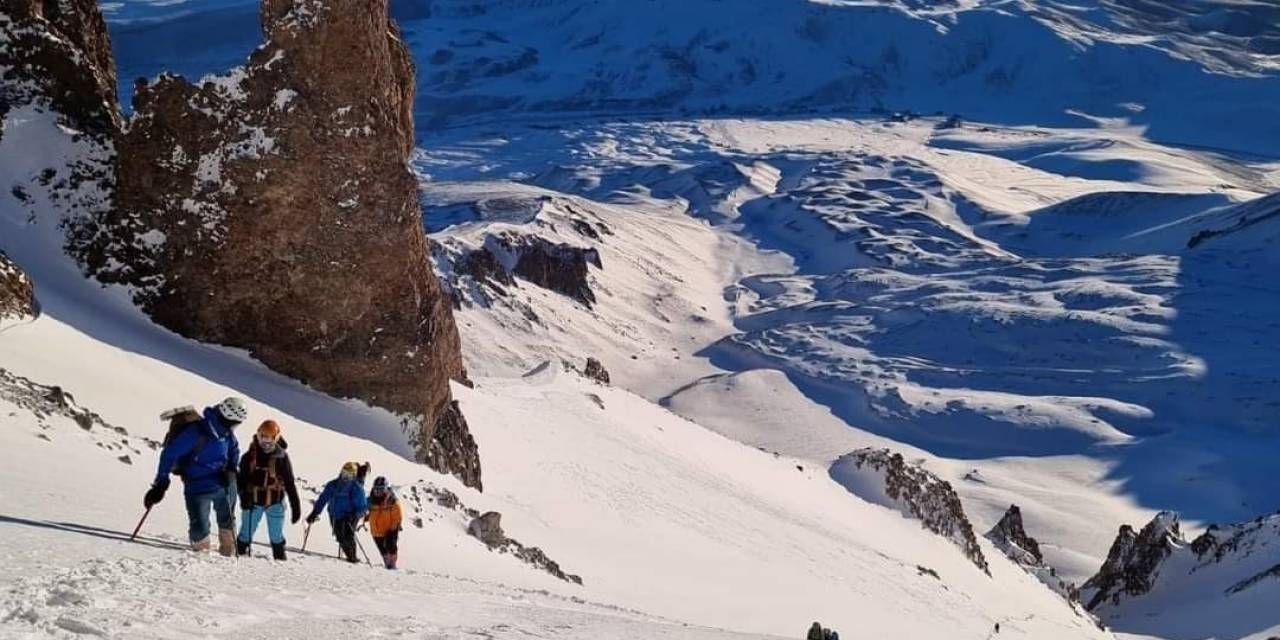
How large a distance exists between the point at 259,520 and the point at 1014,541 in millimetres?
37329

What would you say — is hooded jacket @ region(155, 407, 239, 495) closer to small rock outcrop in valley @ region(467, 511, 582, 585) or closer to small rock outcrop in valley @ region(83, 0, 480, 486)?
small rock outcrop in valley @ region(467, 511, 582, 585)

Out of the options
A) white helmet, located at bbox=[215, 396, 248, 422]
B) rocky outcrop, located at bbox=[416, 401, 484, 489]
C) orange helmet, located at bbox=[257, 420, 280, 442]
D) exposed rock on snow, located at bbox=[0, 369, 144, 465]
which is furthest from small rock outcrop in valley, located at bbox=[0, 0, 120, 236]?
white helmet, located at bbox=[215, 396, 248, 422]

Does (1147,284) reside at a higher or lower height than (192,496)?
lower

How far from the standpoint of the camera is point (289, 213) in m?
21.3

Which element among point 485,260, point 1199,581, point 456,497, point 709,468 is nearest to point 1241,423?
point 1199,581

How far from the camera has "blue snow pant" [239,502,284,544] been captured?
11.2 m

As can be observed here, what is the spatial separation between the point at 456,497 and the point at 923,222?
12050 centimetres

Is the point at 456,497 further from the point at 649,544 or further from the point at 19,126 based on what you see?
the point at 19,126

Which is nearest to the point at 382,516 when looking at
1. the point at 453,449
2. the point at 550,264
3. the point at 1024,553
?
the point at 453,449

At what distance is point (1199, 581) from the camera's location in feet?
133

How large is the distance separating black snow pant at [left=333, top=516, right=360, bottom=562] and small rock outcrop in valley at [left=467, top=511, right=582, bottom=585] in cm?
563

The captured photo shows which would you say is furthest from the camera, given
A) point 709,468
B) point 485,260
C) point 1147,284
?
point 1147,284

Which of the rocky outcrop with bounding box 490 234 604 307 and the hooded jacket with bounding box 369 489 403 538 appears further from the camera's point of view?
the rocky outcrop with bounding box 490 234 604 307

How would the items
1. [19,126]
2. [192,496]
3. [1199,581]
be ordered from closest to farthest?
[192,496] → [19,126] → [1199,581]
